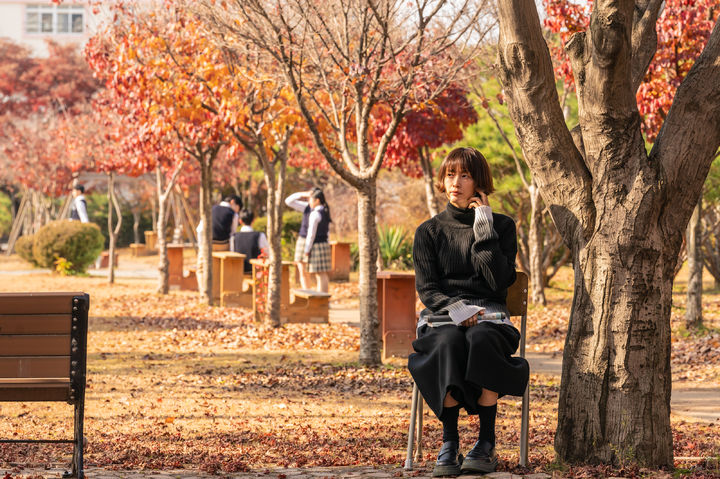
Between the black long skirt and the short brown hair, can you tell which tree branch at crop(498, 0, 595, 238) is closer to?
the short brown hair

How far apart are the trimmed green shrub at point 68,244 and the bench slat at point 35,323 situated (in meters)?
17.7

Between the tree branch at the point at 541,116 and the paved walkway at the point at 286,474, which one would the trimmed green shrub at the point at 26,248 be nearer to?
the paved walkway at the point at 286,474

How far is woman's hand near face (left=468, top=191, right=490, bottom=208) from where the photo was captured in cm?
488

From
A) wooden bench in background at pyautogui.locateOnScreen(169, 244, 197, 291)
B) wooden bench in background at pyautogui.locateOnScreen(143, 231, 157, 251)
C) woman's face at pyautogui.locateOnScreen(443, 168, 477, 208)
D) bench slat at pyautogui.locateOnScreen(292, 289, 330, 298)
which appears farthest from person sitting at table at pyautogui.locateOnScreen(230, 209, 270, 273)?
wooden bench in background at pyautogui.locateOnScreen(143, 231, 157, 251)

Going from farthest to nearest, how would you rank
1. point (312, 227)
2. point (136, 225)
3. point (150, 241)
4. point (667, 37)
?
point (136, 225) < point (150, 241) < point (312, 227) < point (667, 37)

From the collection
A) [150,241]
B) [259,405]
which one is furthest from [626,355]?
[150,241]

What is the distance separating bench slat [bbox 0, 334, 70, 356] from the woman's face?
2.12 meters

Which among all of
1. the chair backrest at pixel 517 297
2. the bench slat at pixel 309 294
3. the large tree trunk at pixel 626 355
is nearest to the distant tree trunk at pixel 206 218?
the bench slat at pixel 309 294

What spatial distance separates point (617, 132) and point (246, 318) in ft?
32.1

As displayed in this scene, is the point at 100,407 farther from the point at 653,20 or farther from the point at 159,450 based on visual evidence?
the point at 653,20

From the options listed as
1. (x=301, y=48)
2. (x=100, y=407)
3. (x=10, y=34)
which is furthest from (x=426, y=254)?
(x=10, y=34)

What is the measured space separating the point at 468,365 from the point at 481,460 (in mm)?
466

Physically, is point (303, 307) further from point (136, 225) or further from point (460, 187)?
point (136, 225)

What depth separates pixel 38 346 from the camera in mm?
4559
